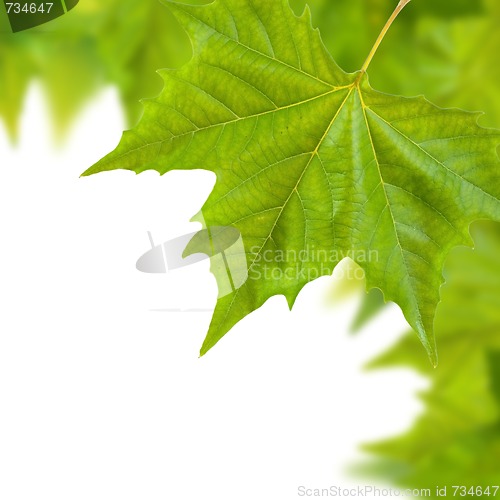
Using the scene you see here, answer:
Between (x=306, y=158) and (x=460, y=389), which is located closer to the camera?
(x=306, y=158)

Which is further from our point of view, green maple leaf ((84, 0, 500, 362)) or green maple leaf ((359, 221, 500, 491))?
green maple leaf ((359, 221, 500, 491))

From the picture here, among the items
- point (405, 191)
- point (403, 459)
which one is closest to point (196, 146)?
point (405, 191)

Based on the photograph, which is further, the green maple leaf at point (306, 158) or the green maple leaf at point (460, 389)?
the green maple leaf at point (460, 389)

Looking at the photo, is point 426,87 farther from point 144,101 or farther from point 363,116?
point 144,101

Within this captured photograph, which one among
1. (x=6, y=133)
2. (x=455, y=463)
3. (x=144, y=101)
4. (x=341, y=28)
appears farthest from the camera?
(x=455, y=463)
